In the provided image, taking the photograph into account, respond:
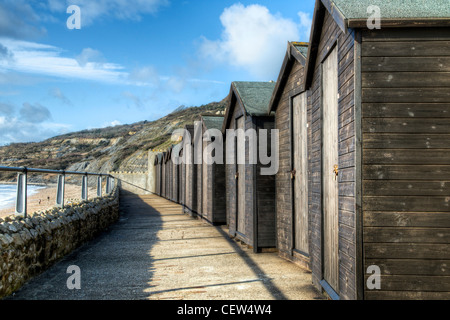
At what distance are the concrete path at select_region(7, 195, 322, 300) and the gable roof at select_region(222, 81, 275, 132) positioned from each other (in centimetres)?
337

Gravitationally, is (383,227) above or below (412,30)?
below

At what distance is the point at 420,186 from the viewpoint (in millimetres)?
4457

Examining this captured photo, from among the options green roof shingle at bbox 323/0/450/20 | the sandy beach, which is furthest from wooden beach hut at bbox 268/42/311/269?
the sandy beach

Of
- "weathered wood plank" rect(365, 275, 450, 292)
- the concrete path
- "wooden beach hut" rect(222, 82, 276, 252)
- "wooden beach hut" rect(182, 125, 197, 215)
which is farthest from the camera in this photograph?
"wooden beach hut" rect(182, 125, 197, 215)

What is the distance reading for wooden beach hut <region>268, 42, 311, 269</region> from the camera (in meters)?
8.02

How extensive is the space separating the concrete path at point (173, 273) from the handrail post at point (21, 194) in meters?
1.13

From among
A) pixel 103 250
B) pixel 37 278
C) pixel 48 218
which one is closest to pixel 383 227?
pixel 37 278

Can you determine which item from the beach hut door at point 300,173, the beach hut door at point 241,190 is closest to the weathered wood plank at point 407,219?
the beach hut door at point 300,173

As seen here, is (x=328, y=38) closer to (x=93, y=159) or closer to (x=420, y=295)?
(x=420, y=295)

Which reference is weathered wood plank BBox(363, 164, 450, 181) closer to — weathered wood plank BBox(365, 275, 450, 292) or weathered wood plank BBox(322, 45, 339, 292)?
weathered wood plank BBox(322, 45, 339, 292)

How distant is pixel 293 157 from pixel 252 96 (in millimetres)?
2945

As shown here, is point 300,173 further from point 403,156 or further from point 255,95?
point 403,156

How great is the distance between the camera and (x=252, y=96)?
36.4 ft

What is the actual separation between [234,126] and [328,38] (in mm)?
7015
